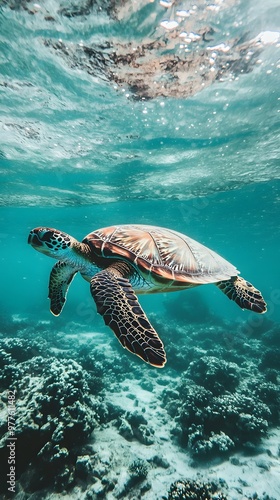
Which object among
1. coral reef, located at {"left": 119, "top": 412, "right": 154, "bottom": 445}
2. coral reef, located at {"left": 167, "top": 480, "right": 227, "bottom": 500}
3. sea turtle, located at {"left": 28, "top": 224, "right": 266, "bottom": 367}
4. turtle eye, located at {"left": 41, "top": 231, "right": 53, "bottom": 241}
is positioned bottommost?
coral reef, located at {"left": 119, "top": 412, "right": 154, "bottom": 445}

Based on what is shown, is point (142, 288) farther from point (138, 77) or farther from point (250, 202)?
point (250, 202)

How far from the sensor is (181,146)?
34.6ft

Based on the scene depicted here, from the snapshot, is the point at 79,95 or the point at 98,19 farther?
the point at 79,95

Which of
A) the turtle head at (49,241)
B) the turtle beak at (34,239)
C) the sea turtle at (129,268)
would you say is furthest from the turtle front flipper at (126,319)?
the turtle beak at (34,239)

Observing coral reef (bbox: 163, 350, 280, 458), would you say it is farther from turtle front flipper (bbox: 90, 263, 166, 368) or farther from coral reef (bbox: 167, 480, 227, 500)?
turtle front flipper (bbox: 90, 263, 166, 368)

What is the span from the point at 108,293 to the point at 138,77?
22.7 ft

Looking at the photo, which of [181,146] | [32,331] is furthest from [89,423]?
[32,331]

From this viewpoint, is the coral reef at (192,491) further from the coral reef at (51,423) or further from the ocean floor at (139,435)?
the coral reef at (51,423)

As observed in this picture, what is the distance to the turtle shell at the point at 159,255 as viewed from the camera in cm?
369

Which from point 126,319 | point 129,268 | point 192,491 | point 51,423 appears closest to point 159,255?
point 129,268

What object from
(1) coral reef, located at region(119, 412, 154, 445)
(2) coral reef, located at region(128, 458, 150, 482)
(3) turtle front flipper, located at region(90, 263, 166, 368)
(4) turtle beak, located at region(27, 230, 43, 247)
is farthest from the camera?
(1) coral reef, located at region(119, 412, 154, 445)

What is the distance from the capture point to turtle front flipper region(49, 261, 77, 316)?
15.0 feet

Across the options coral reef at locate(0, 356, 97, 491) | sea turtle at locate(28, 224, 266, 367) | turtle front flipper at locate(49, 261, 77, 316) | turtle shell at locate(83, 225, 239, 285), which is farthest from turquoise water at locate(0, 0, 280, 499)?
turtle shell at locate(83, 225, 239, 285)

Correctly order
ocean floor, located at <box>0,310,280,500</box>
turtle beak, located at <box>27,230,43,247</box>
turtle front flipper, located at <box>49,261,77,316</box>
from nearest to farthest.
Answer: turtle beak, located at <box>27,230,43,247</box> → ocean floor, located at <box>0,310,280,500</box> → turtle front flipper, located at <box>49,261,77,316</box>
